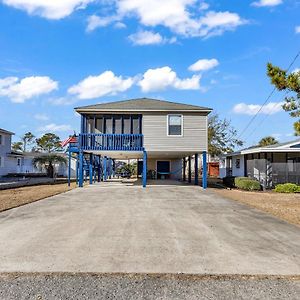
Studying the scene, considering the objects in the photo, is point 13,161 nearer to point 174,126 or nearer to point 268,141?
point 174,126

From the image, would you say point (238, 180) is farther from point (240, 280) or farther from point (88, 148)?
point (240, 280)

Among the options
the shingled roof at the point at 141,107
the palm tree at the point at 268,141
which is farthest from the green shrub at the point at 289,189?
the palm tree at the point at 268,141

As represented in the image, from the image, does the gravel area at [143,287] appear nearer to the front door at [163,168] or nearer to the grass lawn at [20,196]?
the grass lawn at [20,196]

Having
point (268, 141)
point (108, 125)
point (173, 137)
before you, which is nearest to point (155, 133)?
point (173, 137)

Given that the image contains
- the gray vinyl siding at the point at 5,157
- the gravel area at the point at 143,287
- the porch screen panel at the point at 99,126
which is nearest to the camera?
the gravel area at the point at 143,287

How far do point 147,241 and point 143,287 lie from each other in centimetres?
244

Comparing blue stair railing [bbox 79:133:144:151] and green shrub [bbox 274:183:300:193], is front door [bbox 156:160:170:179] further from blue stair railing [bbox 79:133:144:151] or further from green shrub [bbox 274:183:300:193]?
green shrub [bbox 274:183:300:193]

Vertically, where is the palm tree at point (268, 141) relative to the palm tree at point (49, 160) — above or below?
above

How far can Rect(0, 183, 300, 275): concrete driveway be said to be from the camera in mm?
5043

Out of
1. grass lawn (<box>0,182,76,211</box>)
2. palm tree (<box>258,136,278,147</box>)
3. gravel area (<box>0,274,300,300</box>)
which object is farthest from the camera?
palm tree (<box>258,136,278,147</box>)

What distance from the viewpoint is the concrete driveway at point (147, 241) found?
5.04 meters

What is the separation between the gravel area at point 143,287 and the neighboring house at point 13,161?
32362mm

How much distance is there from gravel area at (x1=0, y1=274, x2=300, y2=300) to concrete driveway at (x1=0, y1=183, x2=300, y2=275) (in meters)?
0.27

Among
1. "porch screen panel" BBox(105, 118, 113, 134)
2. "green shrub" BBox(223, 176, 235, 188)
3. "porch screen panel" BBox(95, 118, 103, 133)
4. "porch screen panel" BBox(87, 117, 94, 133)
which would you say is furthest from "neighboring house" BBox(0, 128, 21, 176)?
"green shrub" BBox(223, 176, 235, 188)
